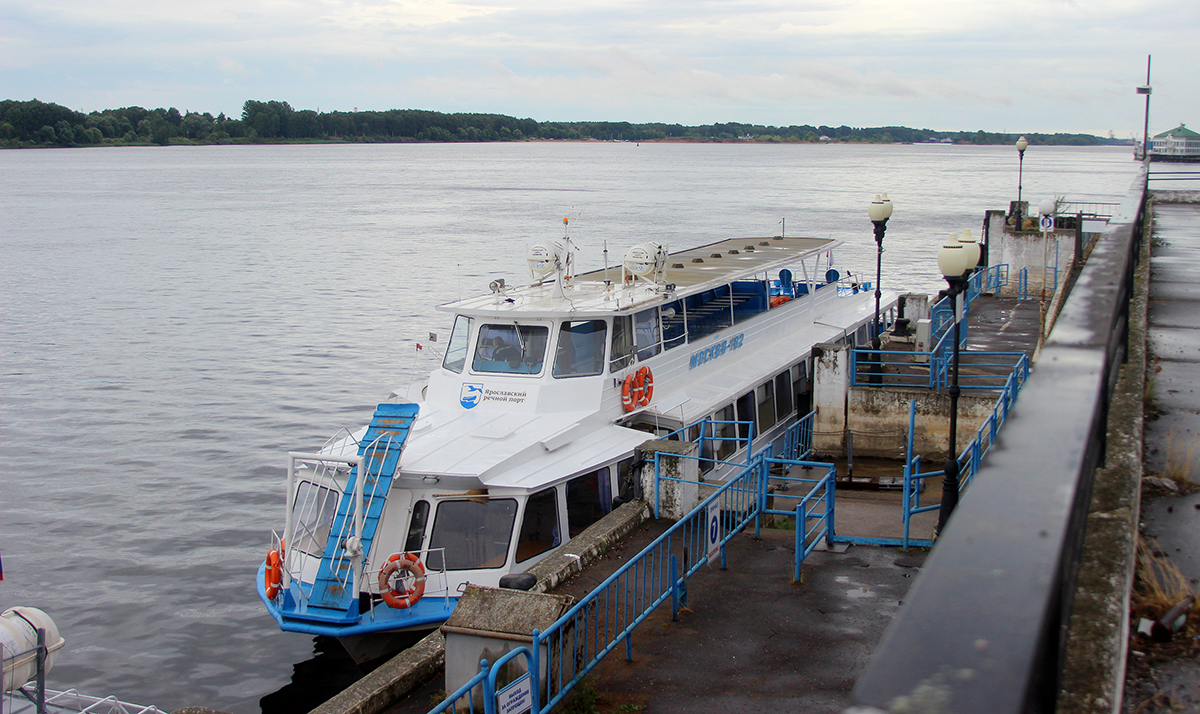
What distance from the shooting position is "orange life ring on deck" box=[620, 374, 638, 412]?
16.4m

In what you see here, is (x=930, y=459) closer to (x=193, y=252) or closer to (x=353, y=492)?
(x=353, y=492)

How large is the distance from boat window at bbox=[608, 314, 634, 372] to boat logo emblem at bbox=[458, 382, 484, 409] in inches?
82.3

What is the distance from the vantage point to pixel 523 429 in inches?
587

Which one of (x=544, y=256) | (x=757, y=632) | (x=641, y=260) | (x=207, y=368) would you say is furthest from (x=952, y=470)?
(x=207, y=368)

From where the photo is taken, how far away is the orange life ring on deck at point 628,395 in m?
16.4

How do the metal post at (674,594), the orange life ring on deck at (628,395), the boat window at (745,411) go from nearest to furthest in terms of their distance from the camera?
the metal post at (674,594), the orange life ring on deck at (628,395), the boat window at (745,411)

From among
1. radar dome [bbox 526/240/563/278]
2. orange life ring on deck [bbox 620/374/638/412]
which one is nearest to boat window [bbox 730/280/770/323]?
radar dome [bbox 526/240/563/278]

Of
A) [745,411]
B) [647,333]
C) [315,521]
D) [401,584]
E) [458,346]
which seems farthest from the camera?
[745,411]

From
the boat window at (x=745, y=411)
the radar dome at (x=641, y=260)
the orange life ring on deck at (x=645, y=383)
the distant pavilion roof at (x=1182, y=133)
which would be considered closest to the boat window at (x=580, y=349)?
the orange life ring on deck at (x=645, y=383)

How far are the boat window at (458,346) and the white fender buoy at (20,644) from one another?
7.07 meters

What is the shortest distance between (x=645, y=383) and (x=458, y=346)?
3.19 metres

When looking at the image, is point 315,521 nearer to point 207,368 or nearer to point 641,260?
point 641,260

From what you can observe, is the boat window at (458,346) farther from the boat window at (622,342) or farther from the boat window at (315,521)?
the boat window at (315,521)

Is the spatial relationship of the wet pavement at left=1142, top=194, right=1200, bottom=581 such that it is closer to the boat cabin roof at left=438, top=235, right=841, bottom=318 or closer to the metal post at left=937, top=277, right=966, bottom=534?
the metal post at left=937, top=277, right=966, bottom=534
